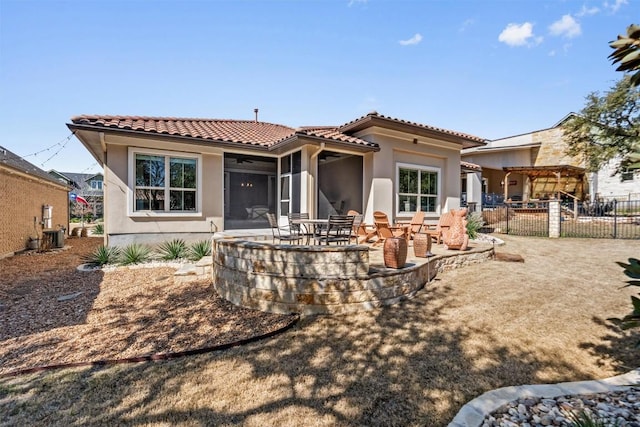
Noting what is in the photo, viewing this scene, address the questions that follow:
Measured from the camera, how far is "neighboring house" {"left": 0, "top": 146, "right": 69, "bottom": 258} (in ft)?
36.4

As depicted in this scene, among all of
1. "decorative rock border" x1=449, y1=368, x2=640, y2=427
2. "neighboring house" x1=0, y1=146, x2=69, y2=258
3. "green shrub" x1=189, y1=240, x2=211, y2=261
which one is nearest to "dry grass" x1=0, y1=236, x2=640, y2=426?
"decorative rock border" x1=449, y1=368, x2=640, y2=427

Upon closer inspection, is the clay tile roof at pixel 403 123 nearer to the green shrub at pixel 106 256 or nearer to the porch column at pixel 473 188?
the porch column at pixel 473 188

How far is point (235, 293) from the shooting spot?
18.2 feet

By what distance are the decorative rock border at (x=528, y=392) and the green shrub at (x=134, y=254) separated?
885 cm

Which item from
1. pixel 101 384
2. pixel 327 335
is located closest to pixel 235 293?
pixel 327 335

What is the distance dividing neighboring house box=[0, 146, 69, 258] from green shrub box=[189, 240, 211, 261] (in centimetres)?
750

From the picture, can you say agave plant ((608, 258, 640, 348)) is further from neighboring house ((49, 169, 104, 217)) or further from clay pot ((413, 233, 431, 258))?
neighboring house ((49, 169, 104, 217))

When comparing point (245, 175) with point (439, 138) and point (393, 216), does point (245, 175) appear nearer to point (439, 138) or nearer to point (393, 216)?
point (393, 216)

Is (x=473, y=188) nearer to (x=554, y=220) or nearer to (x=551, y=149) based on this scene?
(x=554, y=220)

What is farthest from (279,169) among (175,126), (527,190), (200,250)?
(527,190)

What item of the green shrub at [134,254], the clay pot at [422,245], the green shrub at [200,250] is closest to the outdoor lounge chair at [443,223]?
the clay pot at [422,245]

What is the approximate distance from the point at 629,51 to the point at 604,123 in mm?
21430

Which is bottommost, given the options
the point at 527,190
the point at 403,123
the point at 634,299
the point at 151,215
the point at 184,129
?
the point at 634,299

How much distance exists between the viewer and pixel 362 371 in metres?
3.56
